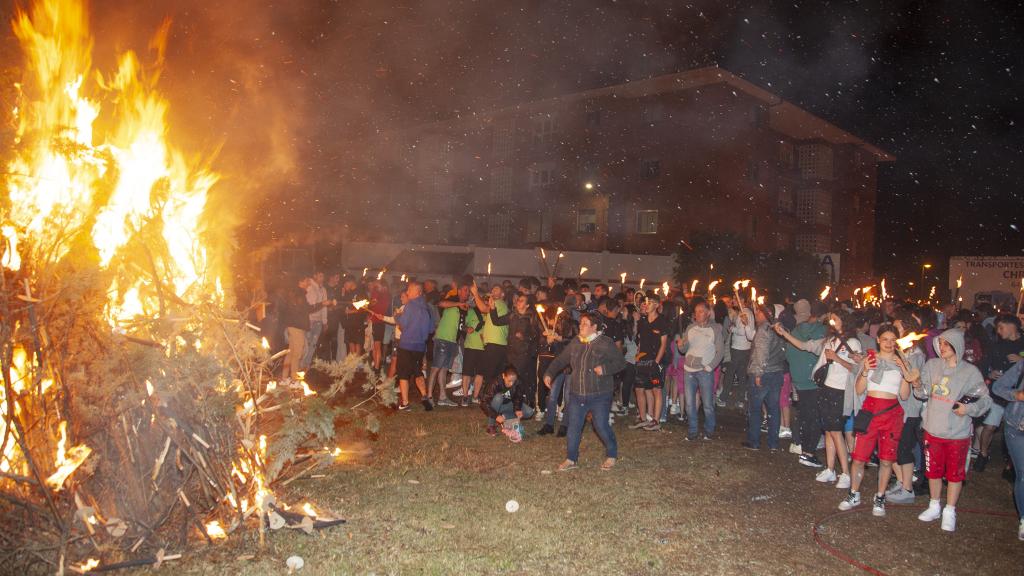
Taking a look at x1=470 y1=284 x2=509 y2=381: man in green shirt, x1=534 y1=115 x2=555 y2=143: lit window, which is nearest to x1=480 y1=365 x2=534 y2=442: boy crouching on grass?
x1=470 y1=284 x2=509 y2=381: man in green shirt

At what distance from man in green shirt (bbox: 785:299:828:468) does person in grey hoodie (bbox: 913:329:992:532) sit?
1.90 metres

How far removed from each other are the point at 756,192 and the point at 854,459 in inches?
1203

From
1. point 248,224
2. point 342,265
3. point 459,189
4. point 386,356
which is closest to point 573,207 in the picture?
point 459,189

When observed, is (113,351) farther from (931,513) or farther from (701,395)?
(701,395)

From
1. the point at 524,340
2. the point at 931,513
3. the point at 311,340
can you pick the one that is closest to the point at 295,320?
the point at 311,340

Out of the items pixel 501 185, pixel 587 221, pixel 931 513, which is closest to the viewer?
pixel 931 513

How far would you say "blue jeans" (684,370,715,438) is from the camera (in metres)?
9.91

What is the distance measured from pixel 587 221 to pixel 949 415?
31.0 m

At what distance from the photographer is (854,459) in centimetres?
696

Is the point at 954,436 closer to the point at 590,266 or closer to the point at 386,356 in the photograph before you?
the point at 386,356

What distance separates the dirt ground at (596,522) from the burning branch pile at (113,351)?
530 mm

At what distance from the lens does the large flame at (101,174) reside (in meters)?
4.93

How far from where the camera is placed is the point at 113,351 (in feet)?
16.1

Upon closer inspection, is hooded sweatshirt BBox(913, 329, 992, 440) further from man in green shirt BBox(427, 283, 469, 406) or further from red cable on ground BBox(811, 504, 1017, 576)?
man in green shirt BBox(427, 283, 469, 406)
